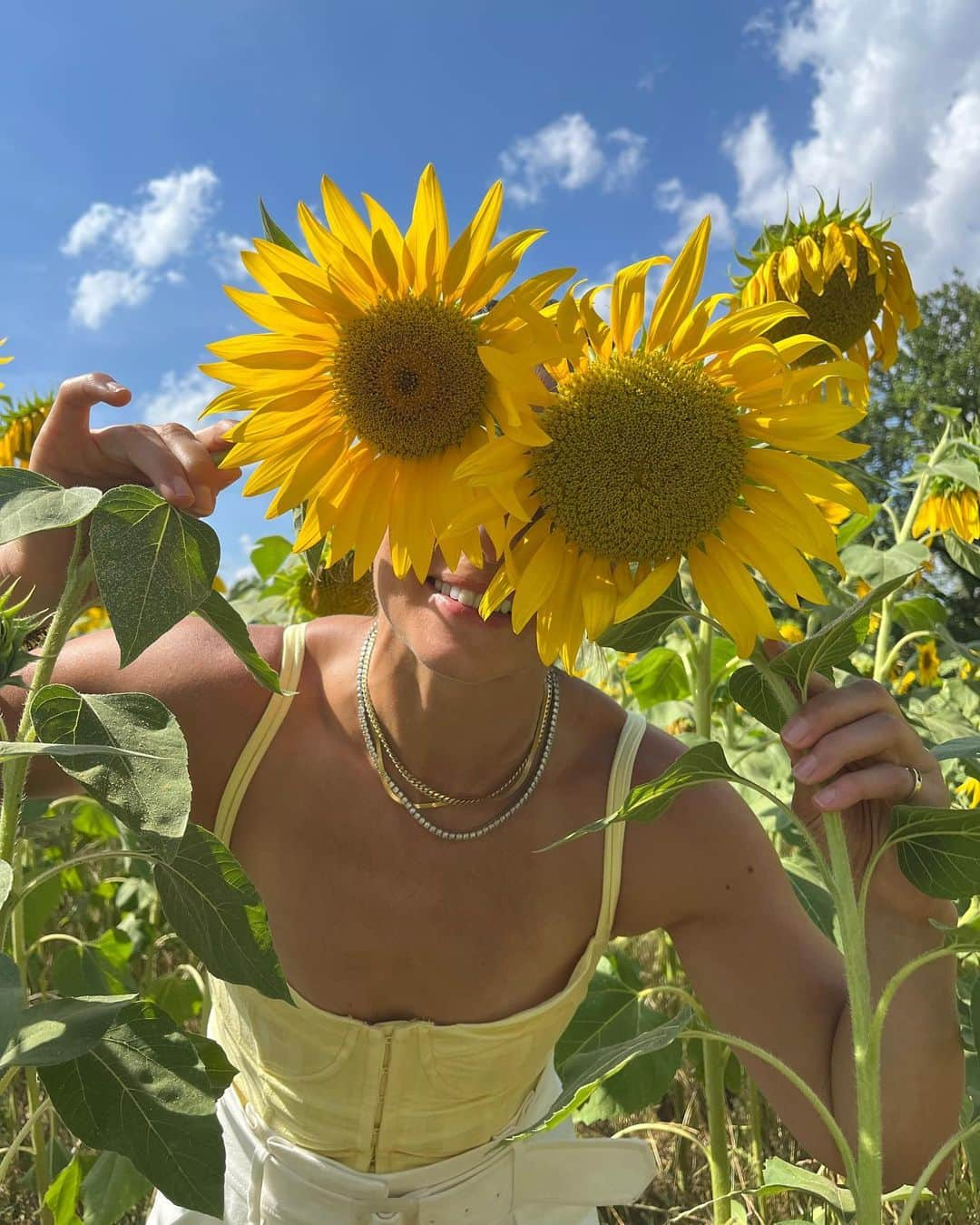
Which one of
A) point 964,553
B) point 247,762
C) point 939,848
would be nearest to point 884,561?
point 964,553

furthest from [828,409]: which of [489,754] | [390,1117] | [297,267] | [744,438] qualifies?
[390,1117]

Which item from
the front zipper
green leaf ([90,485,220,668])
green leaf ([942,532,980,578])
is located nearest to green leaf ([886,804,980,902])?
green leaf ([90,485,220,668])

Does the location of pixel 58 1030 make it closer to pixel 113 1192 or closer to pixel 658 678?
pixel 113 1192

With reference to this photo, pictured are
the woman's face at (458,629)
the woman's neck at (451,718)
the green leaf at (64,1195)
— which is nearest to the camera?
the woman's face at (458,629)

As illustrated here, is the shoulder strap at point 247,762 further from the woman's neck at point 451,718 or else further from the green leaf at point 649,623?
the green leaf at point 649,623

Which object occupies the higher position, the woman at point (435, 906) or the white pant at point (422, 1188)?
the woman at point (435, 906)

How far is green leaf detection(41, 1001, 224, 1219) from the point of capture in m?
0.74

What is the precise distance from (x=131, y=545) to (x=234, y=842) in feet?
2.77

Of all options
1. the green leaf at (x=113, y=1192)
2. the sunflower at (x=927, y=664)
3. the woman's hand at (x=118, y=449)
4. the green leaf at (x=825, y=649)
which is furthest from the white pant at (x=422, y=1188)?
the sunflower at (x=927, y=664)

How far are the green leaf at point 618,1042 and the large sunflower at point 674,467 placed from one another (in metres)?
1.06

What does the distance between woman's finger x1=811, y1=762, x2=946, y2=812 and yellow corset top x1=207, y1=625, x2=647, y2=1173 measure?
0.64m

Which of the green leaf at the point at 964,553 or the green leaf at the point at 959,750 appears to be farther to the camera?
the green leaf at the point at 964,553

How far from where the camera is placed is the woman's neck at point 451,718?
1382 millimetres

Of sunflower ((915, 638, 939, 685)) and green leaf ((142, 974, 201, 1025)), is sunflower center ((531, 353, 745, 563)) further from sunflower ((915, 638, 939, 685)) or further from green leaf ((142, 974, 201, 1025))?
sunflower ((915, 638, 939, 685))
